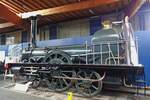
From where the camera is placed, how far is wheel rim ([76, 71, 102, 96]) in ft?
14.8

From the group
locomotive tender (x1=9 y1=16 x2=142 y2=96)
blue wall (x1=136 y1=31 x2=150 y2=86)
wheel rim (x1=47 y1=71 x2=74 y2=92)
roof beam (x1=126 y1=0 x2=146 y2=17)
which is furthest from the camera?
roof beam (x1=126 y1=0 x2=146 y2=17)

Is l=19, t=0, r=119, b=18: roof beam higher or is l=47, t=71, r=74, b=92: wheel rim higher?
l=19, t=0, r=119, b=18: roof beam

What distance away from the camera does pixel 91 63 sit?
15.9 feet

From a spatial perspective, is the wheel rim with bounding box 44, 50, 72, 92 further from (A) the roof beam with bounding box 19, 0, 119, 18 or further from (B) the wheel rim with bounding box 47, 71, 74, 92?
(A) the roof beam with bounding box 19, 0, 119, 18

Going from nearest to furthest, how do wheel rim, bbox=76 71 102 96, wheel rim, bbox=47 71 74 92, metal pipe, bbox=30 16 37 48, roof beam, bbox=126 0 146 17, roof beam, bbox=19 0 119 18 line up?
wheel rim, bbox=76 71 102 96 < wheel rim, bbox=47 71 74 92 < roof beam, bbox=126 0 146 17 < metal pipe, bbox=30 16 37 48 < roof beam, bbox=19 0 119 18

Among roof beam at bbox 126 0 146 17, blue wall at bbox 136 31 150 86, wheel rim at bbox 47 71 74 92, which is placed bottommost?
wheel rim at bbox 47 71 74 92

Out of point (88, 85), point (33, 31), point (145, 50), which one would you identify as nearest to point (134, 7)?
point (145, 50)

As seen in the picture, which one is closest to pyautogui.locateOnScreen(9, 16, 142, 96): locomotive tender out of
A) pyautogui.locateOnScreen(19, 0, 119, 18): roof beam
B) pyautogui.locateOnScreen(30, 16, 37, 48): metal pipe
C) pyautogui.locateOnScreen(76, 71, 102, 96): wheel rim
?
pyautogui.locateOnScreen(76, 71, 102, 96): wheel rim

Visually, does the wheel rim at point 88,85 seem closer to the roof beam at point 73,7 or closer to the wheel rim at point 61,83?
the wheel rim at point 61,83

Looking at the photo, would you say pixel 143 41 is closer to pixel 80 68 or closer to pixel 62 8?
pixel 80 68

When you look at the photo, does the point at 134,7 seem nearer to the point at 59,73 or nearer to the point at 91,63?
the point at 91,63

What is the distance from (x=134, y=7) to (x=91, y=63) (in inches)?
134

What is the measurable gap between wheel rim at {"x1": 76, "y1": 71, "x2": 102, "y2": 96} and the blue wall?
179cm

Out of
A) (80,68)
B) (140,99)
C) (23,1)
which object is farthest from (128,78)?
(23,1)
